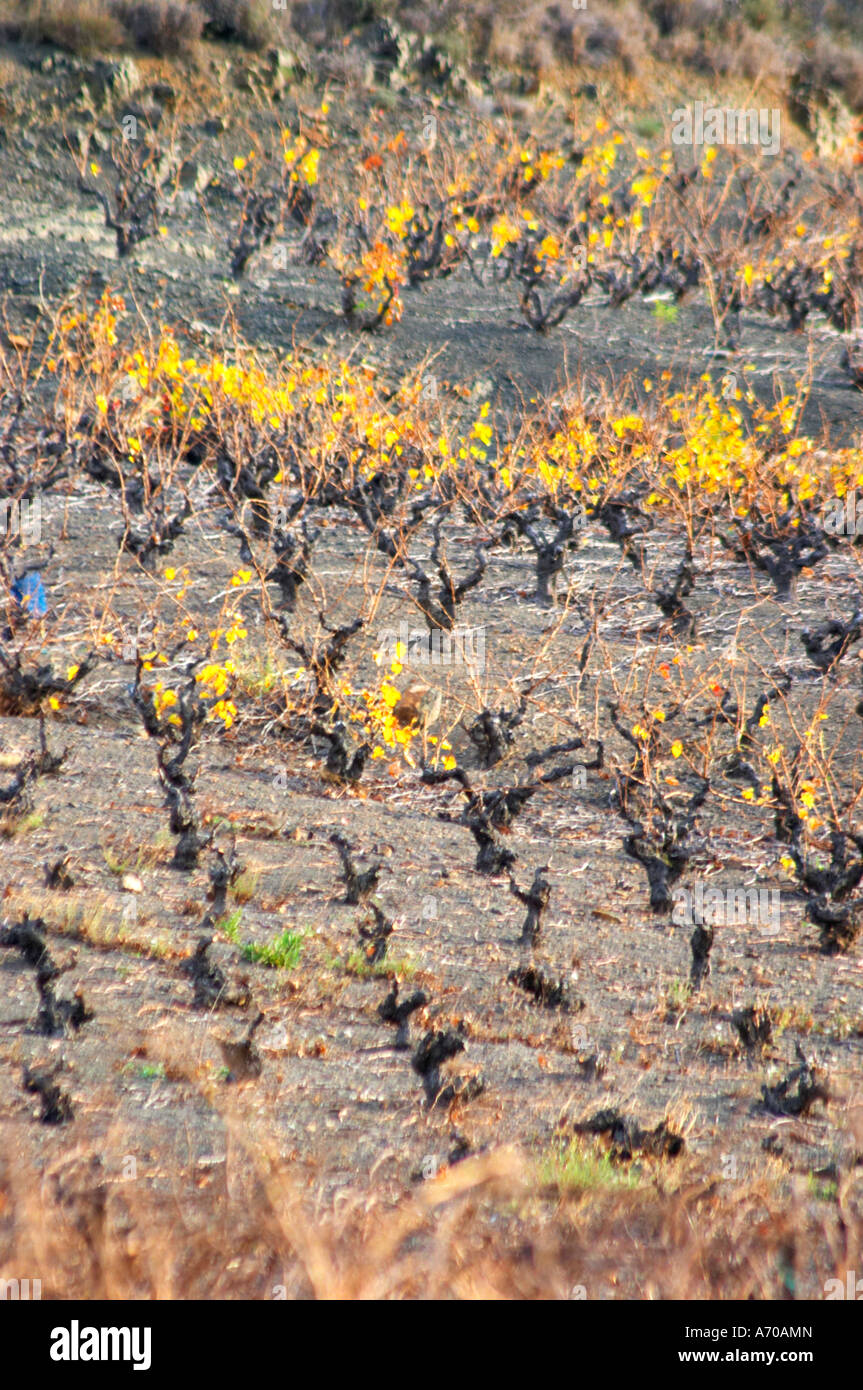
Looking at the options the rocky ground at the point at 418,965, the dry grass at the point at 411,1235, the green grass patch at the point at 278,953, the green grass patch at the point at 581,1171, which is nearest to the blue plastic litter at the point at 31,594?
the rocky ground at the point at 418,965

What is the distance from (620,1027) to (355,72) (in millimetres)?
31019

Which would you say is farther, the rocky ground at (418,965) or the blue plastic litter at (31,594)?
the blue plastic litter at (31,594)

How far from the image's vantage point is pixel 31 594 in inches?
393

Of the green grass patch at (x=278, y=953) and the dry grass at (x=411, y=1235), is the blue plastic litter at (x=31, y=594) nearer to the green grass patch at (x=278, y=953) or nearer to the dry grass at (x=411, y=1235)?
the green grass patch at (x=278, y=953)

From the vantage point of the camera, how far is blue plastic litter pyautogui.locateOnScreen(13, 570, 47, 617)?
9945 millimetres

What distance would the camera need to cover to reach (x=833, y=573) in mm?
12586

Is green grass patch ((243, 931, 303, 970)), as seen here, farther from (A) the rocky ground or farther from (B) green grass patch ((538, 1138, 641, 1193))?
(B) green grass patch ((538, 1138, 641, 1193))

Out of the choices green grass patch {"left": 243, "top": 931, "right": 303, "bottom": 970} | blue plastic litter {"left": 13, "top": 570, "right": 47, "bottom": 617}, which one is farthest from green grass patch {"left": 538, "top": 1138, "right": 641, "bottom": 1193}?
blue plastic litter {"left": 13, "top": 570, "right": 47, "bottom": 617}

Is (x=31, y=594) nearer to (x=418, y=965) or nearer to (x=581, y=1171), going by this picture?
(x=418, y=965)

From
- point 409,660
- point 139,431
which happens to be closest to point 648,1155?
point 409,660

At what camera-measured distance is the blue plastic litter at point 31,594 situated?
9.95 m

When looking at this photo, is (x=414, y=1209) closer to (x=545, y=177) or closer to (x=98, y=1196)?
(x=98, y=1196)

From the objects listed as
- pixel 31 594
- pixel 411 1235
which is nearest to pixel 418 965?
pixel 411 1235

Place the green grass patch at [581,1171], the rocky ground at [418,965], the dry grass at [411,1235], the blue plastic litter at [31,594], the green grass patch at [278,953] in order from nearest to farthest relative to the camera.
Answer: the dry grass at [411,1235]
the rocky ground at [418,965]
the green grass patch at [581,1171]
the green grass patch at [278,953]
the blue plastic litter at [31,594]
